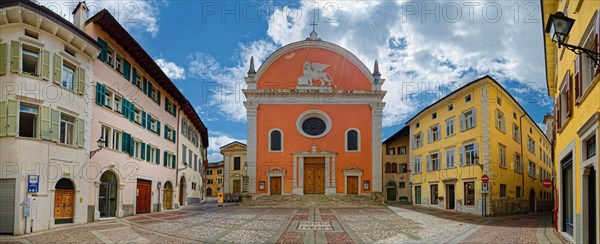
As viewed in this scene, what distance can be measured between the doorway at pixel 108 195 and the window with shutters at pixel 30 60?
6742 mm

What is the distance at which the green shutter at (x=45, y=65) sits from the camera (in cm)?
1694

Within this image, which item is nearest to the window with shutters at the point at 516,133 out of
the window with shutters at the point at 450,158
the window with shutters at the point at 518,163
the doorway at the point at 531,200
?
the window with shutters at the point at 518,163

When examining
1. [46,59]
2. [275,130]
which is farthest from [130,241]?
[275,130]

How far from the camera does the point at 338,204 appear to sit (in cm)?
3769

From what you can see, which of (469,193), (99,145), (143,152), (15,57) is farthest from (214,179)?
(15,57)

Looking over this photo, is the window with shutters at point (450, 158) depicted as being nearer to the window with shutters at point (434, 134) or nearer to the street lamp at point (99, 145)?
the window with shutters at point (434, 134)

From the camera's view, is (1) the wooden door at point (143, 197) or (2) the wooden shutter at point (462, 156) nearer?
(1) the wooden door at point (143, 197)

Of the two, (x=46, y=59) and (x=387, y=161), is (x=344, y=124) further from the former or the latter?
(x=46, y=59)

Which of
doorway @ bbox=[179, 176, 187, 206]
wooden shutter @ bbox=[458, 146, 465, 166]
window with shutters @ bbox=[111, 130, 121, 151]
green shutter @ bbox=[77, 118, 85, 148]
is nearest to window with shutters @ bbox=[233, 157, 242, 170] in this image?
doorway @ bbox=[179, 176, 187, 206]

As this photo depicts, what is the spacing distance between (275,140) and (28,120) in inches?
1071

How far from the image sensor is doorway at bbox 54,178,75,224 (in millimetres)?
17984

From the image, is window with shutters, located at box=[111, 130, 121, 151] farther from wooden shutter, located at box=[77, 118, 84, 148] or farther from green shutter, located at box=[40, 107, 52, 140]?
green shutter, located at box=[40, 107, 52, 140]

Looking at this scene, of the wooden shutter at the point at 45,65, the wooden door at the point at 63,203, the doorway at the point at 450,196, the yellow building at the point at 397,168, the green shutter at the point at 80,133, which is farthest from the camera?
the yellow building at the point at 397,168

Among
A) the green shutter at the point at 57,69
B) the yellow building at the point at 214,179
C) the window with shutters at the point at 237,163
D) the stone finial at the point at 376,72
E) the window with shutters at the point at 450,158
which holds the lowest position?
the yellow building at the point at 214,179
